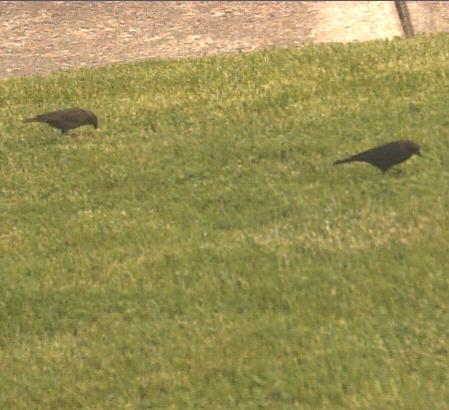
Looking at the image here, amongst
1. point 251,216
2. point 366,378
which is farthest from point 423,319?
point 251,216

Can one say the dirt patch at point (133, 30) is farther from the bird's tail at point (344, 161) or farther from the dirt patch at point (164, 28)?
the bird's tail at point (344, 161)

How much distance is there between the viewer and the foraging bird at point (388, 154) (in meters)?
5.96

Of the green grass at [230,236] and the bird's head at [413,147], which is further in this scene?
the bird's head at [413,147]

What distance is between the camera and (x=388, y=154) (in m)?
5.96

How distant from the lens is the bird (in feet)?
22.2

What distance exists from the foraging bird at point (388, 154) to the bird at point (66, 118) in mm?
1797

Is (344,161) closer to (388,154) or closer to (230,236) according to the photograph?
(388,154)

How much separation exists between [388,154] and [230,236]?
1035 millimetres

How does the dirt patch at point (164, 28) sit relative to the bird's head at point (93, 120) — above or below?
below

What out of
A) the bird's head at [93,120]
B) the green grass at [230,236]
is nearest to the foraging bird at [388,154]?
the green grass at [230,236]

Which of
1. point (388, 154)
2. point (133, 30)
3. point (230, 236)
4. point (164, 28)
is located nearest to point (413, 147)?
point (388, 154)

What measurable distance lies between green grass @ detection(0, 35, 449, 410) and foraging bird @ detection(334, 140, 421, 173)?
5.2 inches

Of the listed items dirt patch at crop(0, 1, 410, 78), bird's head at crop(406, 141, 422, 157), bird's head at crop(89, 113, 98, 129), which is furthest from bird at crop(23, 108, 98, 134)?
bird's head at crop(406, 141, 422, 157)

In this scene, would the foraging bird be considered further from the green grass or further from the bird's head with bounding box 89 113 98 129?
the bird's head with bounding box 89 113 98 129
